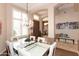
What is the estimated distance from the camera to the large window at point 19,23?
6.61 feet

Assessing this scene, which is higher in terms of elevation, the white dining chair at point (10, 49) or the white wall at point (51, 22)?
the white wall at point (51, 22)

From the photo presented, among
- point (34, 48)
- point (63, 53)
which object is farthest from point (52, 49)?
point (34, 48)

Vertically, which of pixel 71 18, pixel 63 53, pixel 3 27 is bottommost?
pixel 63 53

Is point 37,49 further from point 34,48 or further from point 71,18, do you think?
point 71,18

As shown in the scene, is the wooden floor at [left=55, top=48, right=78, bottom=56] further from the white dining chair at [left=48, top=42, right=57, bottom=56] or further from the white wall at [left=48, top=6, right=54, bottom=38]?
the white wall at [left=48, top=6, right=54, bottom=38]

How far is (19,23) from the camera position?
204cm

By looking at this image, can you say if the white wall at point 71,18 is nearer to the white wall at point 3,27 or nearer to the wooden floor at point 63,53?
the wooden floor at point 63,53

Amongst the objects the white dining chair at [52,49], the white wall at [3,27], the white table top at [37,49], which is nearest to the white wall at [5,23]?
the white wall at [3,27]

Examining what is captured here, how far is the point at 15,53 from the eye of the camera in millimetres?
2027

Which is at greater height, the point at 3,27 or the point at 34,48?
the point at 3,27

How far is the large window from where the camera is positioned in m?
2.01

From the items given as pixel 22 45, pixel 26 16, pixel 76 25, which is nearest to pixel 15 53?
pixel 22 45

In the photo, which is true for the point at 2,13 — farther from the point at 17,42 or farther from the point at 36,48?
the point at 36,48

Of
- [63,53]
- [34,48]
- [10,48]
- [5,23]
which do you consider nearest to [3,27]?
[5,23]
